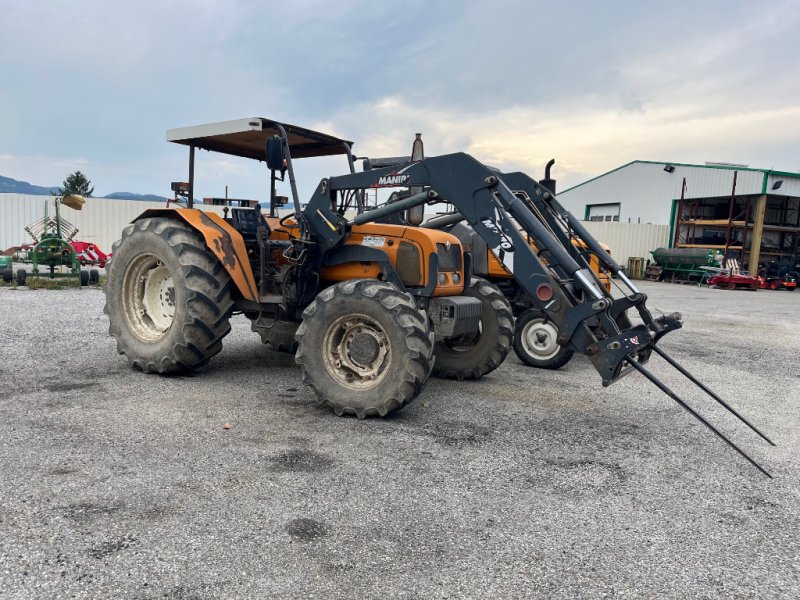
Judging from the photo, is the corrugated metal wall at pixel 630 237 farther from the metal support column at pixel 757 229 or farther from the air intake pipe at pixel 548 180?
the air intake pipe at pixel 548 180

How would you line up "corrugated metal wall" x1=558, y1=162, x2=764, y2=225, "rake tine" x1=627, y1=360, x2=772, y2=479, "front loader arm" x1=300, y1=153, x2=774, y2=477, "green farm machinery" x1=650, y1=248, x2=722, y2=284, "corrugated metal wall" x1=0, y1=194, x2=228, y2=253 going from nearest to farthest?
1. "rake tine" x1=627, y1=360, x2=772, y2=479
2. "front loader arm" x1=300, y1=153, x2=774, y2=477
3. "corrugated metal wall" x1=0, y1=194, x2=228, y2=253
4. "green farm machinery" x1=650, y1=248, x2=722, y2=284
5. "corrugated metal wall" x1=558, y1=162, x2=764, y2=225

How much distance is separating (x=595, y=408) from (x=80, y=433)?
4437mm

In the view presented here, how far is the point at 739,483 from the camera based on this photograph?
13.5 feet

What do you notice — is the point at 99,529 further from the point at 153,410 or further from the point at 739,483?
the point at 739,483

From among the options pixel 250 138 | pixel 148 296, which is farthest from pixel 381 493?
pixel 250 138

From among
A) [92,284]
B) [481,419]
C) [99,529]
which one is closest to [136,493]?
[99,529]

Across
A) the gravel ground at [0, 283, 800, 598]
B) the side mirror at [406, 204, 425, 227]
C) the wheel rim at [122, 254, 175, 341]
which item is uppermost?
the side mirror at [406, 204, 425, 227]

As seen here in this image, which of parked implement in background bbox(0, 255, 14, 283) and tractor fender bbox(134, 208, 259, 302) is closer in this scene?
tractor fender bbox(134, 208, 259, 302)

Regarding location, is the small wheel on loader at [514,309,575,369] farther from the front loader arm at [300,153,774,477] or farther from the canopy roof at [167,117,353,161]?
the canopy roof at [167,117,353,161]

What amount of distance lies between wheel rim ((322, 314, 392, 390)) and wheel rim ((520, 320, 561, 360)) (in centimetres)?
314

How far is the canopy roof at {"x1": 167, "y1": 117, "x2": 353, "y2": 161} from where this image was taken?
6223 mm

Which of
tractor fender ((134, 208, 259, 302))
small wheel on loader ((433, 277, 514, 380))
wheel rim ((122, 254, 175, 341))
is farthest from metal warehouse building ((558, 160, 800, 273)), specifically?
wheel rim ((122, 254, 175, 341))

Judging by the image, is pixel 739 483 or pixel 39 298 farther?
pixel 39 298

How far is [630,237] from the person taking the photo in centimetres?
3269
